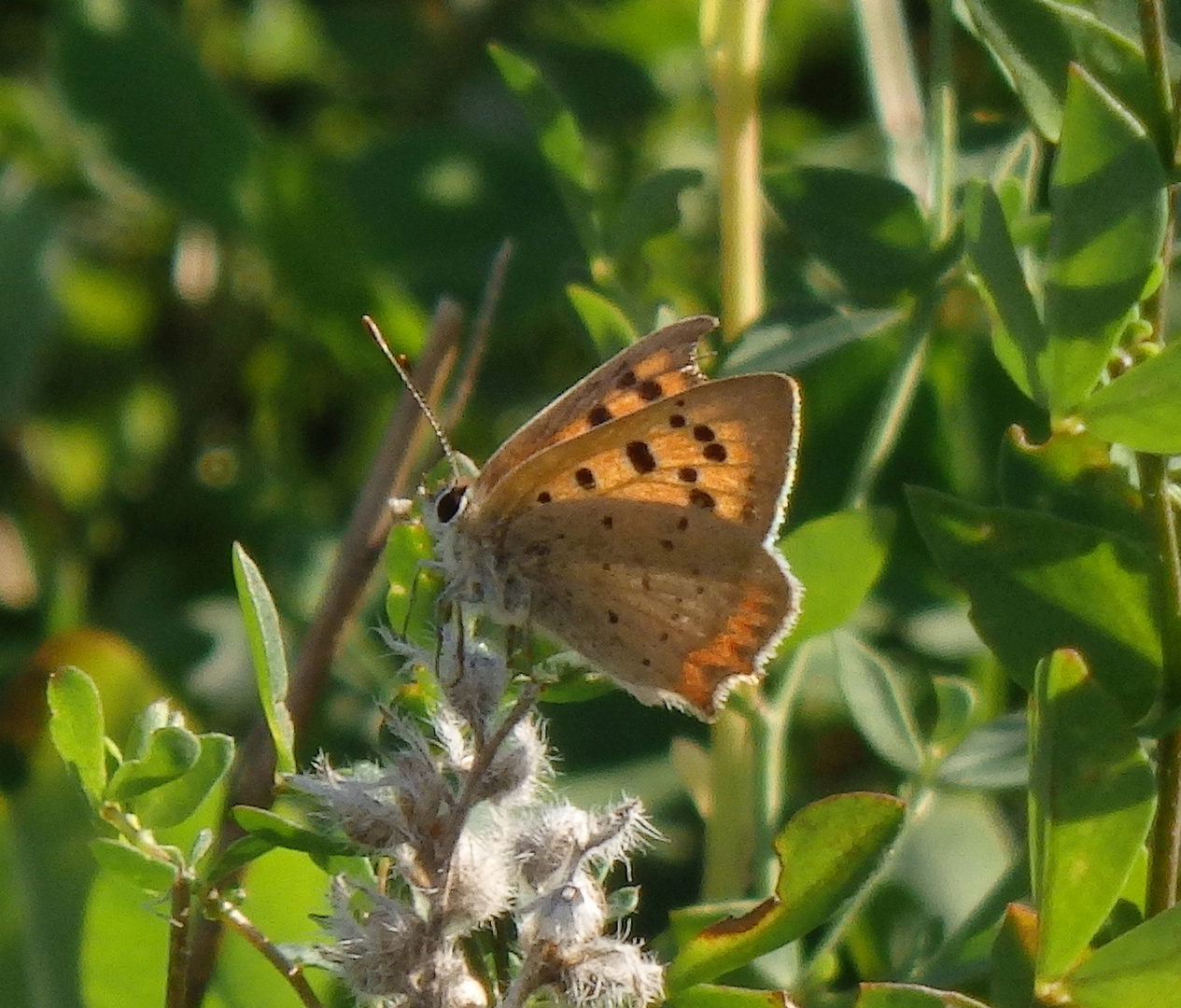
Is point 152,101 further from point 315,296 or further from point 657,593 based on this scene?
point 657,593

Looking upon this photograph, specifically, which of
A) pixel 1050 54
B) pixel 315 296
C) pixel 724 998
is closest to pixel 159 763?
pixel 724 998

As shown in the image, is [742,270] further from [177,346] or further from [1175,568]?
[177,346]

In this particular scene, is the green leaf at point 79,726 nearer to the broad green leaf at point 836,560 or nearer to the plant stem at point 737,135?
the broad green leaf at point 836,560

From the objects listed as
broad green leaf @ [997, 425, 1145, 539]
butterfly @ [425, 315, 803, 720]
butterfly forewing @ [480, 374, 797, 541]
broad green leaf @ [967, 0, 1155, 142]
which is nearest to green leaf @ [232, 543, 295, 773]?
butterfly @ [425, 315, 803, 720]

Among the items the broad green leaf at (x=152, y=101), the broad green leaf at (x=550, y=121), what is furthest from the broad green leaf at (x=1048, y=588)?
the broad green leaf at (x=152, y=101)

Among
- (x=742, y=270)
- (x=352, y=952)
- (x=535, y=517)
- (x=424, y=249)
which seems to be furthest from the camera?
(x=424, y=249)

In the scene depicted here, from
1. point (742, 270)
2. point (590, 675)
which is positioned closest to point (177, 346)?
point (742, 270)
